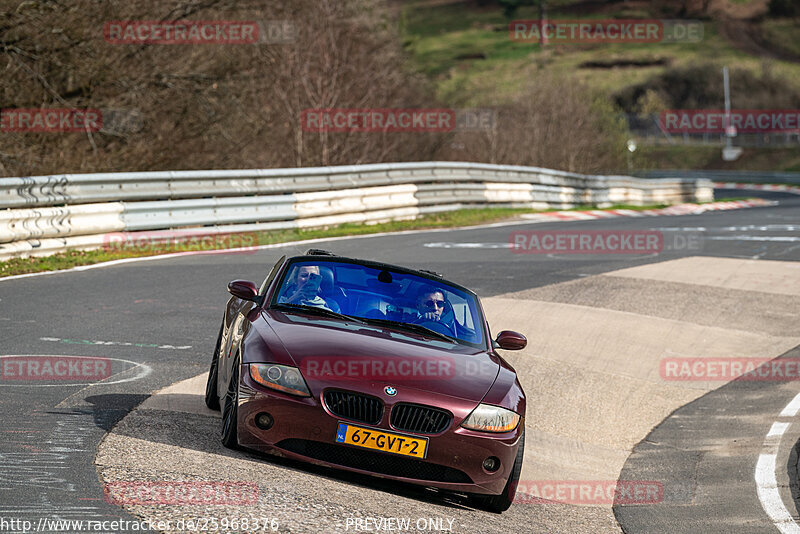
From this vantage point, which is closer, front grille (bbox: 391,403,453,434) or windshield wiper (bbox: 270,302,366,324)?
front grille (bbox: 391,403,453,434)

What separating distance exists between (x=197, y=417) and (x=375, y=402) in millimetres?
1806

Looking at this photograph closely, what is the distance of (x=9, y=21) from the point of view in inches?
779

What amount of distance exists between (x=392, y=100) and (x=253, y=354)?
26459mm

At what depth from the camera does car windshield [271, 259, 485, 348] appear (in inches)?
295

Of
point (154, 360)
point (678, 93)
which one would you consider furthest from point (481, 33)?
point (154, 360)

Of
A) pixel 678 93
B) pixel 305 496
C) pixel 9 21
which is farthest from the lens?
pixel 678 93

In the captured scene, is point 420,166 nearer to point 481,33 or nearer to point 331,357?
point 331,357
